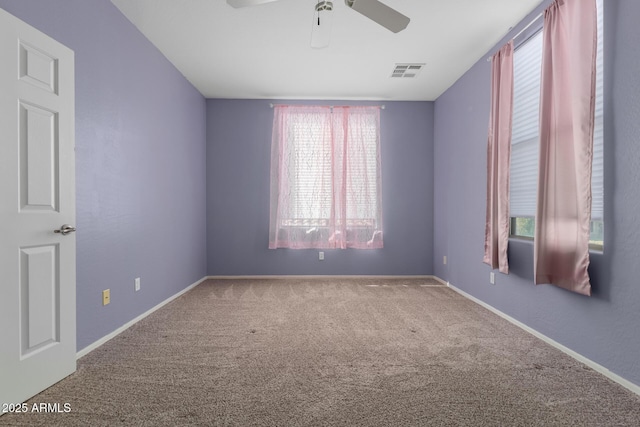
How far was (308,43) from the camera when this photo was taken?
308 centimetres

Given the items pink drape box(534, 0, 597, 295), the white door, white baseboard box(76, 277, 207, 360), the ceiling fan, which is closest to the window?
pink drape box(534, 0, 597, 295)

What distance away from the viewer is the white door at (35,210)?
1552mm

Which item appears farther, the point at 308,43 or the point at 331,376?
the point at 308,43

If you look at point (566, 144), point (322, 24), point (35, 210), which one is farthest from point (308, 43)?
point (35, 210)

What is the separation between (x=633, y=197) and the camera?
176 cm

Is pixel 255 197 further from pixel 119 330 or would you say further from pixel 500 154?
pixel 500 154

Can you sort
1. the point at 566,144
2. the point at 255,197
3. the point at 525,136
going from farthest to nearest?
the point at 255,197
the point at 525,136
the point at 566,144

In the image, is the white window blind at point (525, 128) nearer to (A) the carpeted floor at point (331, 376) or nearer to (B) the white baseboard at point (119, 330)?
(A) the carpeted floor at point (331, 376)

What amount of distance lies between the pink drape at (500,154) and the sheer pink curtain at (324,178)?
5.87ft

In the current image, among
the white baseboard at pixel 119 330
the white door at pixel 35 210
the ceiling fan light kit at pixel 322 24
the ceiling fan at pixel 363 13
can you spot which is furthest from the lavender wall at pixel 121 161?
the ceiling fan light kit at pixel 322 24

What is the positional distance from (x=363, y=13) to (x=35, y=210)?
6.96ft

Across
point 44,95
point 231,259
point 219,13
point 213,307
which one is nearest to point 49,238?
point 44,95

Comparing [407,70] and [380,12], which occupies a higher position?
[407,70]

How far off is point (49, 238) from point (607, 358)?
10.7 feet
